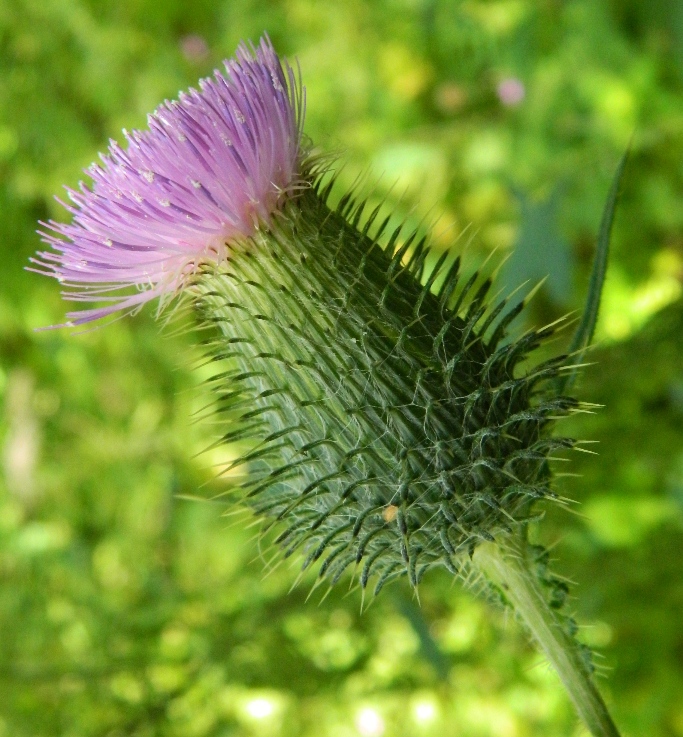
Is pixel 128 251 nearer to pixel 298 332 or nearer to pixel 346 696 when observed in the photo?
pixel 298 332

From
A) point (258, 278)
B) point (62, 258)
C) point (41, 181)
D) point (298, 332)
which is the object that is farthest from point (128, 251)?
point (41, 181)

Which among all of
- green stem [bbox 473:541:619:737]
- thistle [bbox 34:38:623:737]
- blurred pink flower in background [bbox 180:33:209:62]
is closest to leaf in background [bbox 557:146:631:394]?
thistle [bbox 34:38:623:737]

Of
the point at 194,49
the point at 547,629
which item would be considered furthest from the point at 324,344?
the point at 194,49

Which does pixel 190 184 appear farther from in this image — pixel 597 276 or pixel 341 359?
pixel 597 276

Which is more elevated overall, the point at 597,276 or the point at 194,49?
the point at 194,49

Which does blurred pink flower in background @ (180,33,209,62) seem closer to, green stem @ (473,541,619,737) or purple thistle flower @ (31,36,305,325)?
purple thistle flower @ (31,36,305,325)

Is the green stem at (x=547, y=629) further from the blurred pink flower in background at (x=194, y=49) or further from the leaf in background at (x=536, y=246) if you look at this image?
the blurred pink flower in background at (x=194, y=49)
